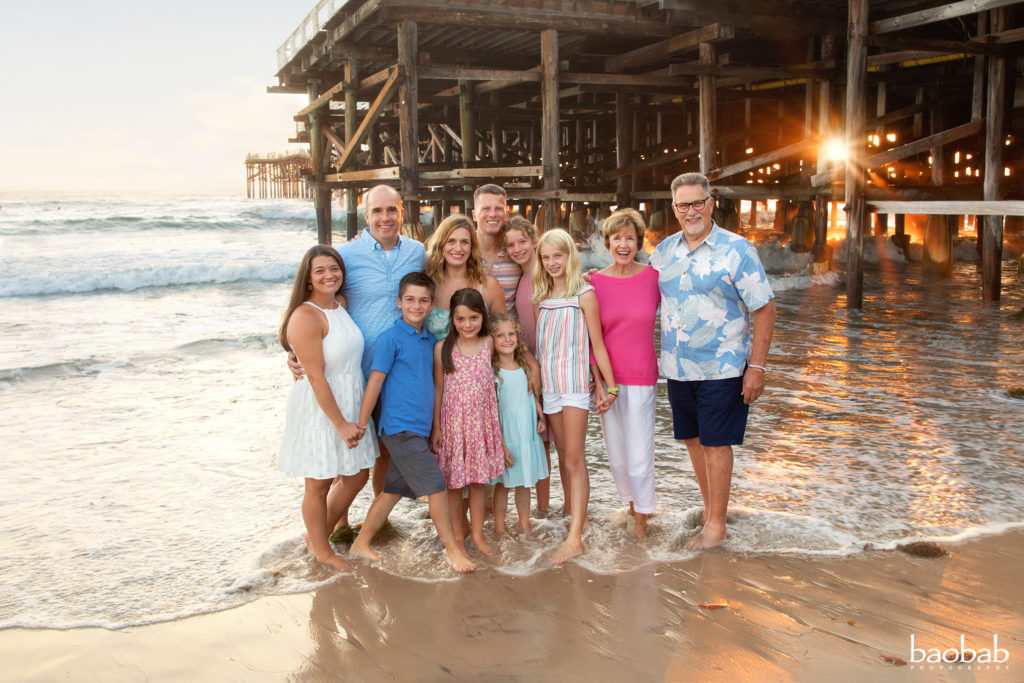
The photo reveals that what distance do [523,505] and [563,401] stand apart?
A: 55 centimetres

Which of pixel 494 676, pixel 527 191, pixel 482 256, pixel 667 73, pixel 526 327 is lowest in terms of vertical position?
pixel 494 676

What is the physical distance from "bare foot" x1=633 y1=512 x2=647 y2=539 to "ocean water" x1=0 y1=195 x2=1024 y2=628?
38 mm

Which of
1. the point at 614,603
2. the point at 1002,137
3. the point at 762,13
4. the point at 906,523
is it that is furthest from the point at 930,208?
the point at 614,603

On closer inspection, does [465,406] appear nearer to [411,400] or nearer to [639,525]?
[411,400]

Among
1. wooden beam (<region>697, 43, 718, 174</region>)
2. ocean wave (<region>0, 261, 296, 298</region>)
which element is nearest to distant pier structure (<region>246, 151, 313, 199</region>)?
ocean wave (<region>0, 261, 296, 298</region>)

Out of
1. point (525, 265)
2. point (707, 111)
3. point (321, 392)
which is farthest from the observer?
point (707, 111)

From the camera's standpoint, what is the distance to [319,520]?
3.48 meters

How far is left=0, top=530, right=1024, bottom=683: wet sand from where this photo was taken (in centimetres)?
268

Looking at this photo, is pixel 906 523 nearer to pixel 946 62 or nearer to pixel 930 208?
pixel 930 208

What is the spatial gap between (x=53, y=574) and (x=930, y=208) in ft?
30.1

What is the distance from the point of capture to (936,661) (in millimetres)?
2621

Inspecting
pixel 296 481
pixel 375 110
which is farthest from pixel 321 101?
pixel 296 481

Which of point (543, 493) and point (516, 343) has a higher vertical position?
point (516, 343)

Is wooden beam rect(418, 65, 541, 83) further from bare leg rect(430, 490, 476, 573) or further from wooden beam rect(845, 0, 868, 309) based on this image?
bare leg rect(430, 490, 476, 573)
